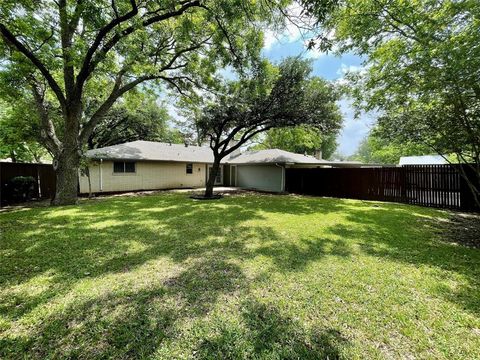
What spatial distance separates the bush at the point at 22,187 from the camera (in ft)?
34.7

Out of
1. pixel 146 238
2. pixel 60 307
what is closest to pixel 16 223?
pixel 146 238

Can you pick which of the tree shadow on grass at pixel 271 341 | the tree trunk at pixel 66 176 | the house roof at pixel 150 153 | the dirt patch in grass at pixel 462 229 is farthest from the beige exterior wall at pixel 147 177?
the dirt patch in grass at pixel 462 229

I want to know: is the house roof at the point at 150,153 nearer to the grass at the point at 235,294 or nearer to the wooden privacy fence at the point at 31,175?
the wooden privacy fence at the point at 31,175

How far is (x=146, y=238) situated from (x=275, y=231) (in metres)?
3.36

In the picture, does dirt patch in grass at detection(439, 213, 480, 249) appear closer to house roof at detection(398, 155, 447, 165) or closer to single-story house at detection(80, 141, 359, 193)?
single-story house at detection(80, 141, 359, 193)

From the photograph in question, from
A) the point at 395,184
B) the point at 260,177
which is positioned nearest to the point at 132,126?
the point at 260,177

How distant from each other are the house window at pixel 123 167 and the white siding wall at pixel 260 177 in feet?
Result: 30.3

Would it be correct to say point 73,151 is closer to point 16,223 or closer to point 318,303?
point 16,223

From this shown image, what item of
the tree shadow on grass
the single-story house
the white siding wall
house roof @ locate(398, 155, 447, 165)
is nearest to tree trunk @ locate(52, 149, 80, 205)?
the single-story house

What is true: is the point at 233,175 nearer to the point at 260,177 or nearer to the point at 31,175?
the point at 260,177

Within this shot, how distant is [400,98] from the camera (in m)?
7.03

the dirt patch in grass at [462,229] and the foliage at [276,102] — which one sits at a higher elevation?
the foliage at [276,102]

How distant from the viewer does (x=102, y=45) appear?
31.5ft

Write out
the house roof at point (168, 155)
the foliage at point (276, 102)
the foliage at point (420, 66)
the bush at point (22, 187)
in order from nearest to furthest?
the foliage at point (420, 66) < the bush at point (22, 187) < the foliage at point (276, 102) < the house roof at point (168, 155)
